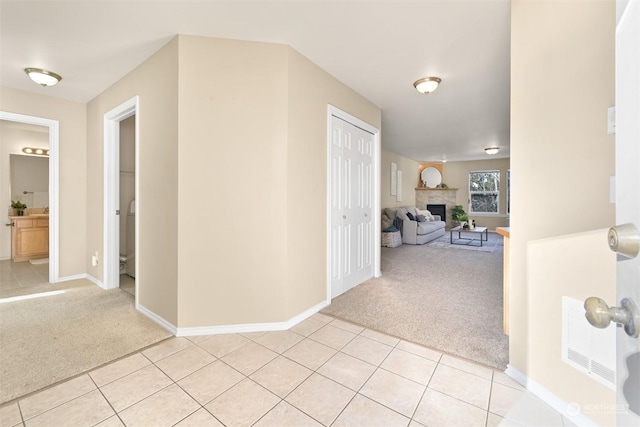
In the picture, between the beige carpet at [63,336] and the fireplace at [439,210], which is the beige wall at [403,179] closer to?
the fireplace at [439,210]

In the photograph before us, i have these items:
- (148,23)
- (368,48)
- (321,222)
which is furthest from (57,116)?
(368,48)

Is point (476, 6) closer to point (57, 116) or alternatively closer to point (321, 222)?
point (321, 222)

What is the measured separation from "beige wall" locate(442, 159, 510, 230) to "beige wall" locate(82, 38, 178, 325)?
913 cm

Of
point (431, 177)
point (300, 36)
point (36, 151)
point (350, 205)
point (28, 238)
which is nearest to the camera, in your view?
point (300, 36)

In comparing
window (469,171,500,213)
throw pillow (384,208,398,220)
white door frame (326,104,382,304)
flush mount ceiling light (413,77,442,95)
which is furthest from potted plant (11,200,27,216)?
window (469,171,500,213)

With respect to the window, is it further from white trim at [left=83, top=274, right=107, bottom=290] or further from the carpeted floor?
white trim at [left=83, top=274, right=107, bottom=290]

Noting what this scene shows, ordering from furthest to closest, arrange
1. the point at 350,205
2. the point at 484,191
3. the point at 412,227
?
the point at 484,191 < the point at 412,227 < the point at 350,205

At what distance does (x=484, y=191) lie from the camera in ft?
29.7

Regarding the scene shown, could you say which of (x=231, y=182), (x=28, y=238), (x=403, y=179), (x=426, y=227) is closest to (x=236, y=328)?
(x=231, y=182)

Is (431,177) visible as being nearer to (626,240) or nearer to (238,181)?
(238,181)

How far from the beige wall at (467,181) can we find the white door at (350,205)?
22.5 feet

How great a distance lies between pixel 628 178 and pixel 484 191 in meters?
9.83

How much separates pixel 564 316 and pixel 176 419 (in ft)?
6.57

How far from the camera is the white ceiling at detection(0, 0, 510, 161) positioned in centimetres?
188
